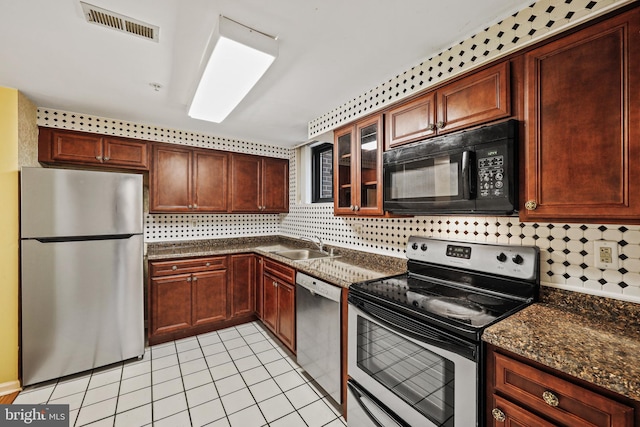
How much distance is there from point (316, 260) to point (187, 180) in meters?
1.84

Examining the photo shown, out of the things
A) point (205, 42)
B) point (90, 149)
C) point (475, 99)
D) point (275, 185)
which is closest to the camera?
point (475, 99)

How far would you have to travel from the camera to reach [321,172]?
3639mm

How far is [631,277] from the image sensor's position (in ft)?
3.89

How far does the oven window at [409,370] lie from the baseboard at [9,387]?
2.58 meters

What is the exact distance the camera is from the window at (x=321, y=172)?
358 cm

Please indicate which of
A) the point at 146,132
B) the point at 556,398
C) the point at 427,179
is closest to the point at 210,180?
the point at 146,132

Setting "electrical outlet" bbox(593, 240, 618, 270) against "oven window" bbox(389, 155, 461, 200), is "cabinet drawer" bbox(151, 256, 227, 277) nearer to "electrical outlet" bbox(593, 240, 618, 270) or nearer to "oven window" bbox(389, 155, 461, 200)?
"oven window" bbox(389, 155, 461, 200)

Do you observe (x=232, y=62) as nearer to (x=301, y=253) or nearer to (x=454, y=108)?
(x=454, y=108)

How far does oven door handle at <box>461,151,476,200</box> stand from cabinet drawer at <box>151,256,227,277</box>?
Result: 259 cm

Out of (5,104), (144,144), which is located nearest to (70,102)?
(5,104)

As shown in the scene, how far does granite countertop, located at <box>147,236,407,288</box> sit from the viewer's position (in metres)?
2.01

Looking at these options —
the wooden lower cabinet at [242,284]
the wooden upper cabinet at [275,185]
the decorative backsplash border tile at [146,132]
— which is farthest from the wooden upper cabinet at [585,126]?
the decorative backsplash border tile at [146,132]

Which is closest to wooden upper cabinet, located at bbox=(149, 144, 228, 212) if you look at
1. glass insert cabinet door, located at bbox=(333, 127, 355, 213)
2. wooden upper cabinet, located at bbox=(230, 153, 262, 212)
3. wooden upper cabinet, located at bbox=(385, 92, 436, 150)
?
wooden upper cabinet, located at bbox=(230, 153, 262, 212)

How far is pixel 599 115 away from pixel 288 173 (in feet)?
10.8
